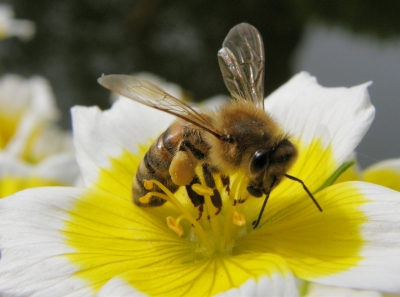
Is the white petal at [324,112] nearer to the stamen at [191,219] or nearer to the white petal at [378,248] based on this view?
the white petal at [378,248]

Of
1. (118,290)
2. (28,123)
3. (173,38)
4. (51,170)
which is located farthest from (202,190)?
(173,38)

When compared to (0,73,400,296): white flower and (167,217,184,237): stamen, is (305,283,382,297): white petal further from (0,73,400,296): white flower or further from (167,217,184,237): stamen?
(167,217,184,237): stamen

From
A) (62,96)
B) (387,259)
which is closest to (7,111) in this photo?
(387,259)

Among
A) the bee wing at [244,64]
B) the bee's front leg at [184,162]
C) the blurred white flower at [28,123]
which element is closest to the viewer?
the bee's front leg at [184,162]

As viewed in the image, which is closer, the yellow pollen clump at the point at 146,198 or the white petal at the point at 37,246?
the white petal at the point at 37,246

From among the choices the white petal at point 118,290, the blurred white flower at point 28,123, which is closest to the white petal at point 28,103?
the blurred white flower at point 28,123
